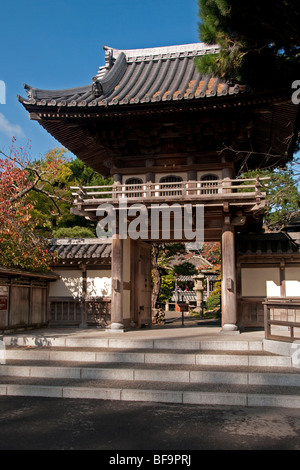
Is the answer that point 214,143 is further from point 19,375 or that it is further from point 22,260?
point 19,375

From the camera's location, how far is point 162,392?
6.99 m

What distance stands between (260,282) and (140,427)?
10130mm

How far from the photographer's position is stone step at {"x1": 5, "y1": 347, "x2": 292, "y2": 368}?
8703mm

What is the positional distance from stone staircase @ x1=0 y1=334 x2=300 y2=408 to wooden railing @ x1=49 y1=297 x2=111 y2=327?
15.4 ft

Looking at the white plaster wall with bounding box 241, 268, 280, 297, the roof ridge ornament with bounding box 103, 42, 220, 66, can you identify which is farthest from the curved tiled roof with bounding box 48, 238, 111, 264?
the roof ridge ornament with bounding box 103, 42, 220, 66

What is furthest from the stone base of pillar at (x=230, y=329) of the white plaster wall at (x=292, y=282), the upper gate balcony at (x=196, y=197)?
the upper gate balcony at (x=196, y=197)

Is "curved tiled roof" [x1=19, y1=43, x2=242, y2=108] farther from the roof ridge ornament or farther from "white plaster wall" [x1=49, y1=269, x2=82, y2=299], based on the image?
"white plaster wall" [x1=49, y1=269, x2=82, y2=299]

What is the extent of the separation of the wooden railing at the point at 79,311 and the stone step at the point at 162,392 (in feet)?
25.1

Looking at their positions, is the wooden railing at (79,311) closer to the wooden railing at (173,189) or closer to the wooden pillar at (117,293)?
the wooden pillar at (117,293)

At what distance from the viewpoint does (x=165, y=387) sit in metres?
7.39

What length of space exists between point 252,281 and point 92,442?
35.5ft

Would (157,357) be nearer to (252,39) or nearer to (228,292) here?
(228,292)

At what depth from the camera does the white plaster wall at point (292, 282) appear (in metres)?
14.5
